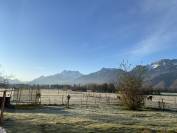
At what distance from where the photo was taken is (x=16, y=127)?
20.1m

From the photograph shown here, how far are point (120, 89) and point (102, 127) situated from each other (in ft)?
90.6

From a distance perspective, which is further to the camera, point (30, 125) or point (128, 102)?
point (128, 102)

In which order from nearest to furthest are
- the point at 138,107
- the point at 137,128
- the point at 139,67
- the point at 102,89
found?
the point at 137,128 → the point at 138,107 → the point at 139,67 → the point at 102,89

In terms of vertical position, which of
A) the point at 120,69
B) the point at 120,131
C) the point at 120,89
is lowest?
the point at 120,131

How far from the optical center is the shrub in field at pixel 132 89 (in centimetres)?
Answer: 4588

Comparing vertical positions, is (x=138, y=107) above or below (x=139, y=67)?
below

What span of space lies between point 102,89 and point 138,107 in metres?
124

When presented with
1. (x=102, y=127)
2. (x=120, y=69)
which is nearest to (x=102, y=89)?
(x=120, y=69)

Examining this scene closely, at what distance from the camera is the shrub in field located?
4588 centimetres

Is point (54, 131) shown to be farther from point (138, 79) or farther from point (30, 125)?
point (138, 79)

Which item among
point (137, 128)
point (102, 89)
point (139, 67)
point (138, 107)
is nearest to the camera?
point (137, 128)

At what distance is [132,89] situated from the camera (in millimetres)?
46938

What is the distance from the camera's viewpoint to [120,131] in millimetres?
19672

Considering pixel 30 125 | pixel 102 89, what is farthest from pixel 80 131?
pixel 102 89
